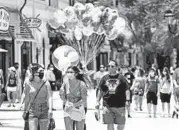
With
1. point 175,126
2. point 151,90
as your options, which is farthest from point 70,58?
point 175,126

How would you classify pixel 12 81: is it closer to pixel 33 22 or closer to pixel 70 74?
pixel 33 22

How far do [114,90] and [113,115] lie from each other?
1.73 ft

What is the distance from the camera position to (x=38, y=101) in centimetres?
914

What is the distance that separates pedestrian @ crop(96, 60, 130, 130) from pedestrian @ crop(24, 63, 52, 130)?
155 centimetres

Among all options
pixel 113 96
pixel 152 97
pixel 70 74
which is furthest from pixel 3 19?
pixel 70 74

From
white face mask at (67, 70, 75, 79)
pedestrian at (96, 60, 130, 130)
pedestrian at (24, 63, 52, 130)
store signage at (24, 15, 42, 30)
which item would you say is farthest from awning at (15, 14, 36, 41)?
pedestrian at (24, 63, 52, 130)

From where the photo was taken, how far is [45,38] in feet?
117

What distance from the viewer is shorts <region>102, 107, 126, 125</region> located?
10438 millimetres

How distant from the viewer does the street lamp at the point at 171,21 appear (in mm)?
27062

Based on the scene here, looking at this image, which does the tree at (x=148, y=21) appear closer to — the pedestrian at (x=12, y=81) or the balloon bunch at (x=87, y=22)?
the balloon bunch at (x=87, y=22)

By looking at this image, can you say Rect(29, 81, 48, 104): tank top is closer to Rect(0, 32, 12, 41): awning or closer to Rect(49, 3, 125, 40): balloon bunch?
Rect(0, 32, 12, 41): awning

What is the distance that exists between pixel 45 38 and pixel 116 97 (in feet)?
83.7

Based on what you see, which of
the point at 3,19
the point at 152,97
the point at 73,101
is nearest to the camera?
the point at 73,101

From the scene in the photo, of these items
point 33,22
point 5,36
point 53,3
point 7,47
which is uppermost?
point 53,3
